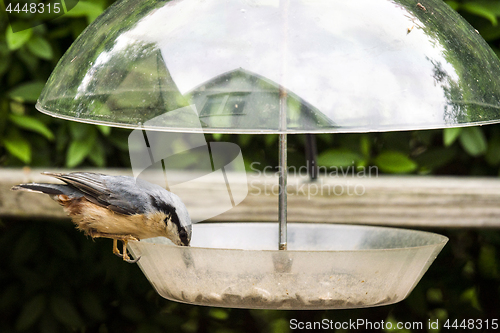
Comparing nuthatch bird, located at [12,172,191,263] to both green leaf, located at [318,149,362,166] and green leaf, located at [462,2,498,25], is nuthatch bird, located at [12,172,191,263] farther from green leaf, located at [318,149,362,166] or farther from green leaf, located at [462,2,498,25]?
green leaf, located at [462,2,498,25]

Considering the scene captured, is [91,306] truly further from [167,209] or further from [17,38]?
[167,209]

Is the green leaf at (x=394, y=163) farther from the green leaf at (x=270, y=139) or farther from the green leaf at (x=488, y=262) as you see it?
the green leaf at (x=488, y=262)

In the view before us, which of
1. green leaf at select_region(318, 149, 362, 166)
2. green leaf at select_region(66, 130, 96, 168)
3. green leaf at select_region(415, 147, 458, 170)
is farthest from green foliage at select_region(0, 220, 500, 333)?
green leaf at select_region(318, 149, 362, 166)

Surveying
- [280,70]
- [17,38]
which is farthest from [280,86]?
[17,38]

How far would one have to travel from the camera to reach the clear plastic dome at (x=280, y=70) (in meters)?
0.61

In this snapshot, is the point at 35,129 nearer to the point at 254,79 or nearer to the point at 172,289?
the point at 172,289

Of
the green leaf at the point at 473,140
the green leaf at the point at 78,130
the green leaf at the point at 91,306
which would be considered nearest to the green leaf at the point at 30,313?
the green leaf at the point at 91,306

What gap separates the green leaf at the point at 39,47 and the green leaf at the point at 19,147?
274mm

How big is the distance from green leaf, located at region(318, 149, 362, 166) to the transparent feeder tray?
97 cm

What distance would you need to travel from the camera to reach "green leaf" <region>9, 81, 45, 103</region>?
1665mm

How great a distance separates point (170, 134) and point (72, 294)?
1120mm

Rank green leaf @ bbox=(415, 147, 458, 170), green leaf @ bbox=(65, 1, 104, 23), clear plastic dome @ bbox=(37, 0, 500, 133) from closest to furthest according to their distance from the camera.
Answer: clear plastic dome @ bbox=(37, 0, 500, 133) → green leaf @ bbox=(65, 1, 104, 23) → green leaf @ bbox=(415, 147, 458, 170)

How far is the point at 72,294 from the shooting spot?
6.48ft

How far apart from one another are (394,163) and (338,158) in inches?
7.9
